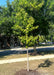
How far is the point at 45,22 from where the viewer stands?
11055 millimetres

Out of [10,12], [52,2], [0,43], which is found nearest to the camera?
[52,2]

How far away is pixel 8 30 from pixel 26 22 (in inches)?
302

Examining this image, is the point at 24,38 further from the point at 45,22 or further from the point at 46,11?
the point at 46,11

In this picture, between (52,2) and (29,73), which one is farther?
(52,2)

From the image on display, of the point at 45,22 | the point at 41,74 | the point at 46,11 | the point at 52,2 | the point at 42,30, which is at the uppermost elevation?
the point at 52,2

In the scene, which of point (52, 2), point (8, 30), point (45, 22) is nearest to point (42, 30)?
point (45, 22)

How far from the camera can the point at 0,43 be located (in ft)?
74.8


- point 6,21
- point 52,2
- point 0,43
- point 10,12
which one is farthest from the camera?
point 0,43

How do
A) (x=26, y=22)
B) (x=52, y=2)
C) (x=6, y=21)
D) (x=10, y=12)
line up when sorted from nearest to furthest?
(x=26, y=22) < (x=52, y=2) < (x=6, y=21) < (x=10, y=12)

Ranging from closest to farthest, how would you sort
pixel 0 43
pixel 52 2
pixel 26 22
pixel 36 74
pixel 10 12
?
pixel 36 74, pixel 26 22, pixel 52 2, pixel 10 12, pixel 0 43

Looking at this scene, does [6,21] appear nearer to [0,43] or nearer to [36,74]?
[36,74]

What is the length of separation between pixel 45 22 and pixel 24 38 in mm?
6668

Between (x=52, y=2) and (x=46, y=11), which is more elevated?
(x=52, y=2)

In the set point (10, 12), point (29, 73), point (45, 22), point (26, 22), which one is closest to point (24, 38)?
point (26, 22)
